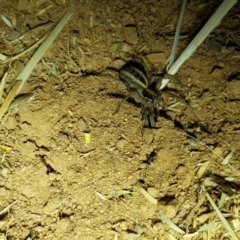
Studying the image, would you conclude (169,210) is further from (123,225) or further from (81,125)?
(81,125)

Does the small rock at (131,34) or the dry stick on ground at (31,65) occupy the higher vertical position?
the small rock at (131,34)

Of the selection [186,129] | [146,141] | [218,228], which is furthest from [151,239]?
[186,129]

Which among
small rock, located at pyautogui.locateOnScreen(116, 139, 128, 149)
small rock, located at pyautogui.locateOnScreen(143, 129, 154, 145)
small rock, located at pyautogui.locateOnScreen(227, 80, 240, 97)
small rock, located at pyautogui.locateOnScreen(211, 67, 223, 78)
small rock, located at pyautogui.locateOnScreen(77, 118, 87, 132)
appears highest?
small rock, located at pyautogui.locateOnScreen(211, 67, 223, 78)

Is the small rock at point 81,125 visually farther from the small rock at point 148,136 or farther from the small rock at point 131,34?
the small rock at point 131,34

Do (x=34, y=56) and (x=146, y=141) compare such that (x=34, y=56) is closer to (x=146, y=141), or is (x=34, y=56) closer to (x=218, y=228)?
(x=146, y=141)

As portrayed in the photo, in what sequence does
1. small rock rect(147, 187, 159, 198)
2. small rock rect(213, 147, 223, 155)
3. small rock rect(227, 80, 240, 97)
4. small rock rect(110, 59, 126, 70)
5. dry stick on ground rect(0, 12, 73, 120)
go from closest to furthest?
small rock rect(147, 187, 159, 198), small rock rect(213, 147, 223, 155), dry stick on ground rect(0, 12, 73, 120), small rock rect(227, 80, 240, 97), small rock rect(110, 59, 126, 70)

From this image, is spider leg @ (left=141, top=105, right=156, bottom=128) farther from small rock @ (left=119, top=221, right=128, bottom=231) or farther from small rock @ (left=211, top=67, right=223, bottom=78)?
small rock @ (left=119, top=221, right=128, bottom=231)

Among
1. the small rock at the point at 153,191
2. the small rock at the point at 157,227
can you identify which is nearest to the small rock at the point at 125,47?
the small rock at the point at 153,191

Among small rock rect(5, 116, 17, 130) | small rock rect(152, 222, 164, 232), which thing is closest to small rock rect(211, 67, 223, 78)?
small rock rect(152, 222, 164, 232)
